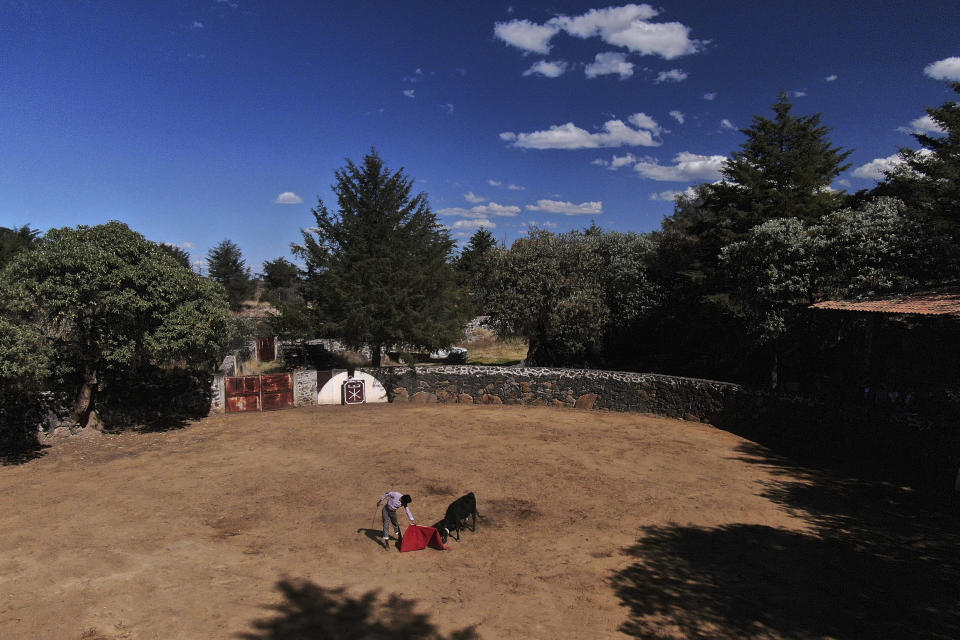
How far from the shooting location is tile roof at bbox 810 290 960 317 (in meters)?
13.9

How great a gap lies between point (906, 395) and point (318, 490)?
58.0ft

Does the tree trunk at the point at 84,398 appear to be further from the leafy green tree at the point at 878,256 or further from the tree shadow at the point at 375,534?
the leafy green tree at the point at 878,256

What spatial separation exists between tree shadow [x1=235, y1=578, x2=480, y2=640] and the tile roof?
14.7 meters

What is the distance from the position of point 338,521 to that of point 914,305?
16.7 metres

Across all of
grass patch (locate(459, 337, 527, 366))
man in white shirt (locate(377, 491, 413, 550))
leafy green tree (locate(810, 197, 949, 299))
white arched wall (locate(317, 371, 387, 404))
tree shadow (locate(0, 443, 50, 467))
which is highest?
leafy green tree (locate(810, 197, 949, 299))

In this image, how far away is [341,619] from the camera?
7.01m

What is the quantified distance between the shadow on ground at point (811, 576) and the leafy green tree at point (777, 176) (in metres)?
14.5

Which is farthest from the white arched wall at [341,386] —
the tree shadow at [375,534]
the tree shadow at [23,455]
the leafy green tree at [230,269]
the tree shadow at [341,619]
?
the leafy green tree at [230,269]

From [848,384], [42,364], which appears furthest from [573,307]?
[42,364]

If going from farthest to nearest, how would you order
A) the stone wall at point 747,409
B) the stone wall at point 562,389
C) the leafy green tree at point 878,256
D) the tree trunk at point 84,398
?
the stone wall at point 562,389, the leafy green tree at point 878,256, the tree trunk at point 84,398, the stone wall at point 747,409

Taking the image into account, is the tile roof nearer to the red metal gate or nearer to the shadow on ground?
the shadow on ground

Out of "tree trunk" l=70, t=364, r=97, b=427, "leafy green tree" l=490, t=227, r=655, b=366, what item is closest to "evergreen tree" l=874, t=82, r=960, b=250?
"leafy green tree" l=490, t=227, r=655, b=366

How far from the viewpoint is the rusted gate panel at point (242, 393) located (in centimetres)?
2009

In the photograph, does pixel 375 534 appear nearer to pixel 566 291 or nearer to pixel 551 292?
pixel 551 292
